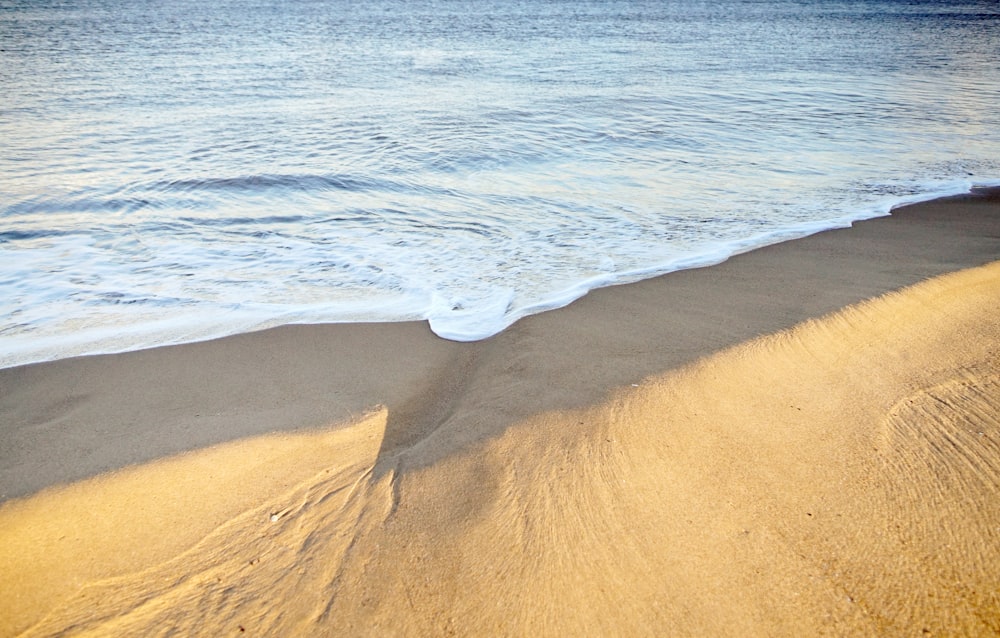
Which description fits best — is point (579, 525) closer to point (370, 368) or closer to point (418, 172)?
point (370, 368)

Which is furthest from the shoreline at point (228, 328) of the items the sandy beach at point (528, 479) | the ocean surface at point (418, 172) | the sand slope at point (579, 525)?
the sand slope at point (579, 525)

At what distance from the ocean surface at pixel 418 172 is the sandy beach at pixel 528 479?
761mm

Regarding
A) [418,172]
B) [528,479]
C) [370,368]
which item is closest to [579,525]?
[528,479]

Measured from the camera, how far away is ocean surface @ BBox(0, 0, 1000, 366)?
4527 millimetres

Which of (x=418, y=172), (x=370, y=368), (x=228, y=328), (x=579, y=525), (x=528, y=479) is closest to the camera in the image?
(x=579, y=525)

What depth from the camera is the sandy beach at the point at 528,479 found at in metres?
1.88

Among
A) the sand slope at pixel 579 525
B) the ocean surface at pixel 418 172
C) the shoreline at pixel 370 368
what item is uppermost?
the sand slope at pixel 579 525

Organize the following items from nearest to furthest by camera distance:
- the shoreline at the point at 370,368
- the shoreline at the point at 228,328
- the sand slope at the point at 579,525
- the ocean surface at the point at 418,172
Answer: the sand slope at the point at 579,525, the shoreline at the point at 370,368, the shoreline at the point at 228,328, the ocean surface at the point at 418,172

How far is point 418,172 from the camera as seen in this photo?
810cm

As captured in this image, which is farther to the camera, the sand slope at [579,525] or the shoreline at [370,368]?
the shoreline at [370,368]

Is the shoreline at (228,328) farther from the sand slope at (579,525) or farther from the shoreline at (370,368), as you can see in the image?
the sand slope at (579,525)

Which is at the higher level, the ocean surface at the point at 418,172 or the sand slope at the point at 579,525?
the sand slope at the point at 579,525

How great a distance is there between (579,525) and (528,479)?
0.99 ft

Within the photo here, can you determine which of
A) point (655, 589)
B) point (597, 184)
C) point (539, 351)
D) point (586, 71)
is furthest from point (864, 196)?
point (586, 71)
